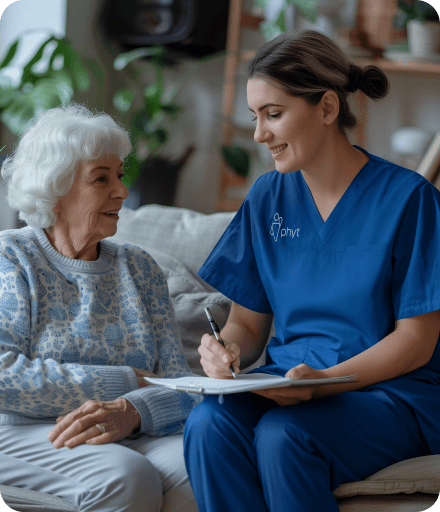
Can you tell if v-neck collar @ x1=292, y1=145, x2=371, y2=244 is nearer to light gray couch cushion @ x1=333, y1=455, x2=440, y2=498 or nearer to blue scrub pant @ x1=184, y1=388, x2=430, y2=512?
blue scrub pant @ x1=184, y1=388, x2=430, y2=512

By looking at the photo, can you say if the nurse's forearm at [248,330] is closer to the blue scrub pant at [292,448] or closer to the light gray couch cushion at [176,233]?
the blue scrub pant at [292,448]

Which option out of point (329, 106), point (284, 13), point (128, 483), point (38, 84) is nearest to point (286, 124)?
point (329, 106)

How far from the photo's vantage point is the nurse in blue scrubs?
0.99 metres

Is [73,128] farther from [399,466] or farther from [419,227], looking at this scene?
[399,466]

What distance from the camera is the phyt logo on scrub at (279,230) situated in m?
1.28

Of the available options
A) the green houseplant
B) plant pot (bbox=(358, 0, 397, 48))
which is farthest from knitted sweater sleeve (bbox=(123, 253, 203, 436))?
plant pot (bbox=(358, 0, 397, 48))

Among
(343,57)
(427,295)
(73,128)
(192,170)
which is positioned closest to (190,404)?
(427,295)

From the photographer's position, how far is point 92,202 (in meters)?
1.37

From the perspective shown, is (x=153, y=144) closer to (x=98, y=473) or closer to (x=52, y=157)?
(x=52, y=157)

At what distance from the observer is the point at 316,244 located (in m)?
1.23

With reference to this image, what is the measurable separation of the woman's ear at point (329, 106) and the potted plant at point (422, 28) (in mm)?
1757

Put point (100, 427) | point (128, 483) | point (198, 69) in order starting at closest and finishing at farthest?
point (128, 483) < point (100, 427) < point (198, 69)

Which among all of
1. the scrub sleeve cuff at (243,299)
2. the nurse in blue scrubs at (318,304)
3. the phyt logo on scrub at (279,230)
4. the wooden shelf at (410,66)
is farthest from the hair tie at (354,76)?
the wooden shelf at (410,66)

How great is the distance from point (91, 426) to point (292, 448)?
434mm
